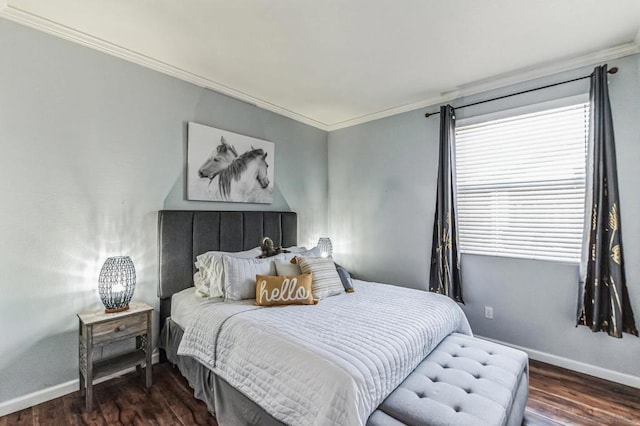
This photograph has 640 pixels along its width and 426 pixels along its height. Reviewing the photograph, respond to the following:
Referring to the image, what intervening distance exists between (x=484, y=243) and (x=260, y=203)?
93.4 inches

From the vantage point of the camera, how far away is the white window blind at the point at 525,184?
2500mm

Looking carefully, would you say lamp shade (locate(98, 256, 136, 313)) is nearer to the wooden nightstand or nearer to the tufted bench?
the wooden nightstand

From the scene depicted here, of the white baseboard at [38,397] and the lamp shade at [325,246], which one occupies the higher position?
the lamp shade at [325,246]

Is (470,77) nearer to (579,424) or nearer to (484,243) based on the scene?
(484,243)

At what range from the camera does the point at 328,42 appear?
2.24 meters

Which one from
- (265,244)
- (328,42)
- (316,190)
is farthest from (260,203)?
(328,42)

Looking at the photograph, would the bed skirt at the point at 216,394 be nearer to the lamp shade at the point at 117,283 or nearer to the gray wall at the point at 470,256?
the lamp shade at the point at 117,283

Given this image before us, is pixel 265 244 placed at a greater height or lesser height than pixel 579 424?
greater

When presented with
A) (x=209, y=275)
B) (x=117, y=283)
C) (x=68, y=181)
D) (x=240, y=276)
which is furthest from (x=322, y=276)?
(x=68, y=181)

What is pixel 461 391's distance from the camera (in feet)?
4.82

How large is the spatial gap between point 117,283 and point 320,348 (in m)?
1.62

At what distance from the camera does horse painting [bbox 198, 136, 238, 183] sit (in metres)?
2.84

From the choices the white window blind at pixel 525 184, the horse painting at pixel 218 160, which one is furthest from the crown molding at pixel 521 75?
the horse painting at pixel 218 160

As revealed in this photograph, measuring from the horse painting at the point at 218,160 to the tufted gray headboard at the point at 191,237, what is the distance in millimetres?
379
